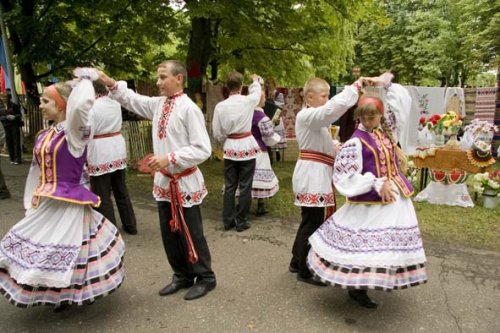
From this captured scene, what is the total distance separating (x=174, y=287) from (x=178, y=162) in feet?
4.18

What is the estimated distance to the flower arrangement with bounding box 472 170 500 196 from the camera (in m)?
6.95

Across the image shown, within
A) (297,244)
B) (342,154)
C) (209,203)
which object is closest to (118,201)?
(209,203)

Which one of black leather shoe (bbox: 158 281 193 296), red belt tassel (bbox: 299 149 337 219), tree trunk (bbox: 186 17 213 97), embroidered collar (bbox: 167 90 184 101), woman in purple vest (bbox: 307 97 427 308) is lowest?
black leather shoe (bbox: 158 281 193 296)

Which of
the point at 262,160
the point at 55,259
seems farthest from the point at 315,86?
the point at 262,160

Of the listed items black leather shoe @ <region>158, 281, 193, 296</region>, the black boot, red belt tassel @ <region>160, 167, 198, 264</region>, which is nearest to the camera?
red belt tassel @ <region>160, 167, 198, 264</region>

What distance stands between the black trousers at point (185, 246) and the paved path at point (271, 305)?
204 mm

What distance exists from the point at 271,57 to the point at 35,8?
25.4 ft

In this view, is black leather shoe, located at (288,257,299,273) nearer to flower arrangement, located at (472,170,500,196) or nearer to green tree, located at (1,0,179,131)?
flower arrangement, located at (472,170,500,196)

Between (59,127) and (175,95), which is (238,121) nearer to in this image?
(175,95)

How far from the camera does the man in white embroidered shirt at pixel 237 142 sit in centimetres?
582

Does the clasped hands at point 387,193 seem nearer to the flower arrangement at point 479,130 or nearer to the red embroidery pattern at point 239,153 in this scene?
the red embroidery pattern at point 239,153

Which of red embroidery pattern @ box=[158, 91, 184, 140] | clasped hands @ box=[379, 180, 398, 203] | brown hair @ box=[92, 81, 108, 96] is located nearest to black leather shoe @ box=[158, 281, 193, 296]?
red embroidery pattern @ box=[158, 91, 184, 140]

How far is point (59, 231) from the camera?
325 cm

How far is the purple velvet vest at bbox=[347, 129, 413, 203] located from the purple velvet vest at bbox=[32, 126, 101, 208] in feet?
6.95
